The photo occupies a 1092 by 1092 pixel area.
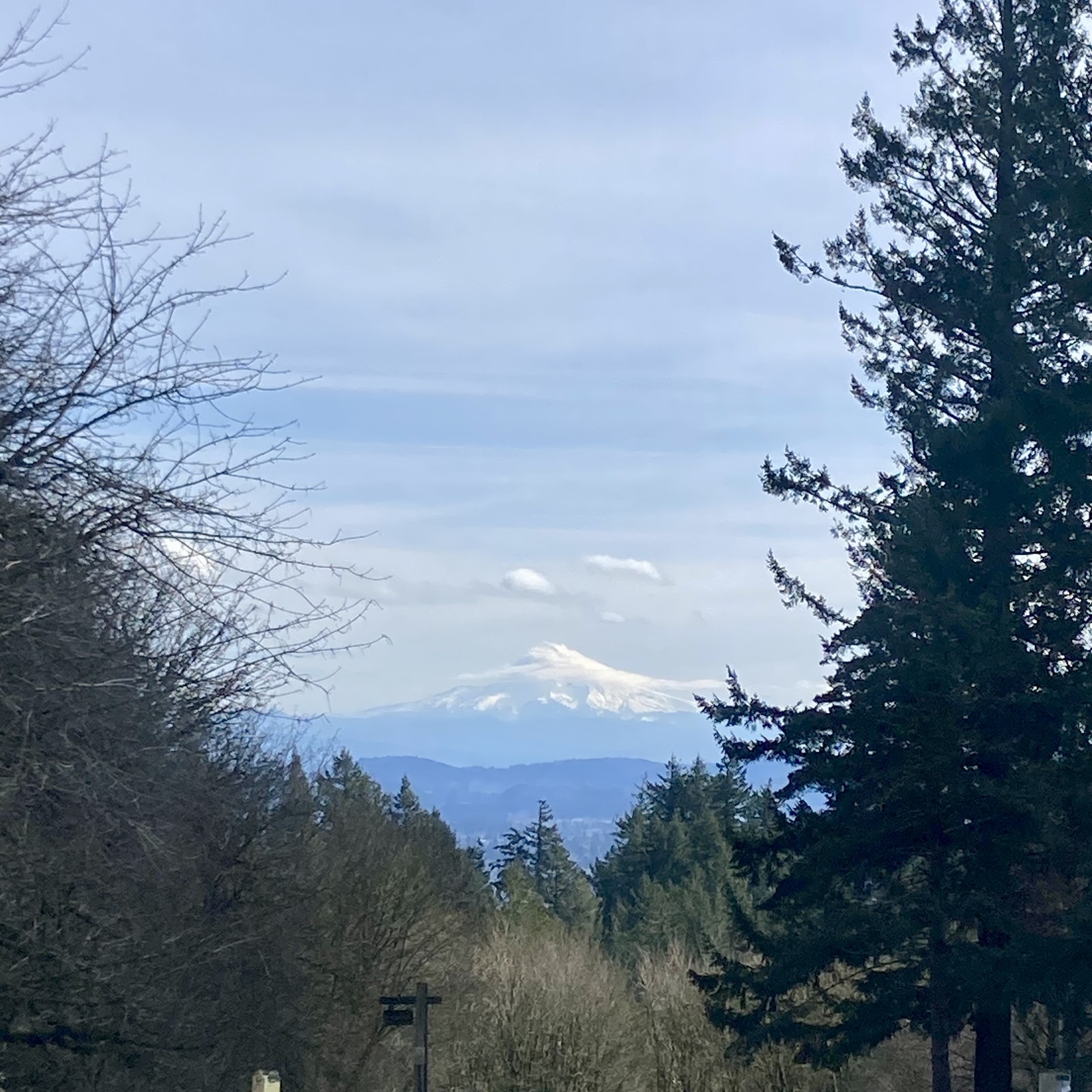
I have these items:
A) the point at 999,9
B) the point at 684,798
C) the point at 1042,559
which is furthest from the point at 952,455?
the point at 684,798

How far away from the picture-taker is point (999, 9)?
18094 millimetres

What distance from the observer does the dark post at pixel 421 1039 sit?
2108cm

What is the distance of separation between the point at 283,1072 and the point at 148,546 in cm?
1819

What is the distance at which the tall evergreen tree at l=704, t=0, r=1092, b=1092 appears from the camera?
14.9 m

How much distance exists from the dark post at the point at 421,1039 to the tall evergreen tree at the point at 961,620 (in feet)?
16.1

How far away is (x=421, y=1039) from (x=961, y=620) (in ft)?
35.6

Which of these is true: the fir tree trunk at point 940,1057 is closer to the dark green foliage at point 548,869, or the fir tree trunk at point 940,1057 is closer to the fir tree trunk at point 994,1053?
the fir tree trunk at point 994,1053

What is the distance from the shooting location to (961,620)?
15.0 metres

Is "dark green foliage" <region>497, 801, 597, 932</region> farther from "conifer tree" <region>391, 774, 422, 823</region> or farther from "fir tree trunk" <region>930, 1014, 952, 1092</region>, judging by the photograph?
"fir tree trunk" <region>930, 1014, 952, 1092</region>

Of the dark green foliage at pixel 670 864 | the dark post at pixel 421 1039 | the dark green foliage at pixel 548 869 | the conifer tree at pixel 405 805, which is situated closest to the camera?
the dark post at pixel 421 1039

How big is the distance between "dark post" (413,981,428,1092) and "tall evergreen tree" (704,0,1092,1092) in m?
4.89

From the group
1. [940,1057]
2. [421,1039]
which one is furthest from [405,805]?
[940,1057]

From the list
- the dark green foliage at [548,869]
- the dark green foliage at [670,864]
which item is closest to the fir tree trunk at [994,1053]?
the dark green foliage at [670,864]

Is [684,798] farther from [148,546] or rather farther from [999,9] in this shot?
[148,546]
